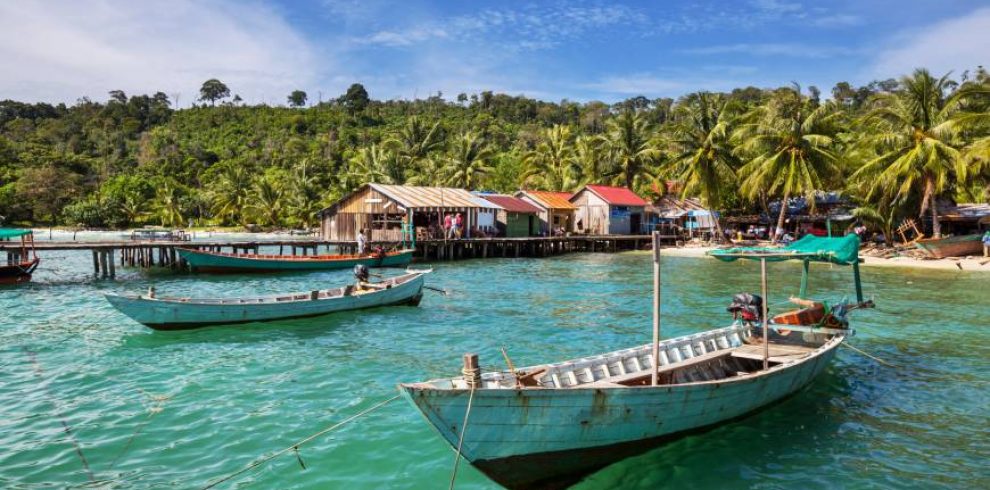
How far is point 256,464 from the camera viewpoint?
8555 millimetres

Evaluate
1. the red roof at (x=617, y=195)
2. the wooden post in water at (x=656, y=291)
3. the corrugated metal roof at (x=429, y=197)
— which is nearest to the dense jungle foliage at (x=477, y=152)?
the red roof at (x=617, y=195)

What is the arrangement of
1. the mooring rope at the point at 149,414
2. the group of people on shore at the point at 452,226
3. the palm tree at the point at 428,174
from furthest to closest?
1. the palm tree at the point at 428,174
2. the group of people on shore at the point at 452,226
3. the mooring rope at the point at 149,414

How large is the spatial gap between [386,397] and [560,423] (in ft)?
16.1

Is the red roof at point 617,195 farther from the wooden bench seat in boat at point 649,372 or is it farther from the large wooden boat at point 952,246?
the wooden bench seat in boat at point 649,372

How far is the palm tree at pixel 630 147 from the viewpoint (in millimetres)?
53219

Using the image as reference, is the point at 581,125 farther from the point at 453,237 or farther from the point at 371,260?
the point at 371,260

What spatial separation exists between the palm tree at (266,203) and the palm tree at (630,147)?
38156 mm

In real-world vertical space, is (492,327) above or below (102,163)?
below

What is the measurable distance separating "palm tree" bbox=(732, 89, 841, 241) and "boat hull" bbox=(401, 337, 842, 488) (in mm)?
34406

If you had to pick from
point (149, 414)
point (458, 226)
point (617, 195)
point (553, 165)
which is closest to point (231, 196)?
point (553, 165)

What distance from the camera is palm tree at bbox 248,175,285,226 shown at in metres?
69.2

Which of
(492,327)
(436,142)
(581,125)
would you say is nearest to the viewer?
(492,327)

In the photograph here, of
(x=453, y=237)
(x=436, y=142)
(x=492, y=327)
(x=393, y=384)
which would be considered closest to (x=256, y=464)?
(x=393, y=384)

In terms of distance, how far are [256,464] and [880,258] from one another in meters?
39.6
